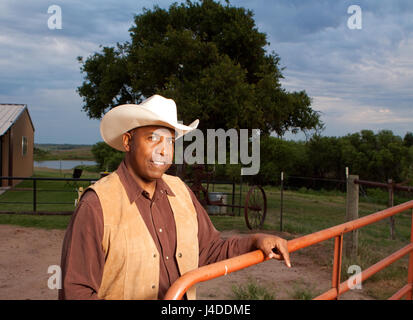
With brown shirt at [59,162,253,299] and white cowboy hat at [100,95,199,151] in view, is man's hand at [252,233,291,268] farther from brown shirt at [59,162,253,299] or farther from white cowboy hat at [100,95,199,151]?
white cowboy hat at [100,95,199,151]

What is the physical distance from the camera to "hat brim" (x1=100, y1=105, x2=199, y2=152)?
2.02m

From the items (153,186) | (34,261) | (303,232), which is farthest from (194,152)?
(153,186)

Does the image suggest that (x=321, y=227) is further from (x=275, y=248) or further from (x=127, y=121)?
(x=127, y=121)

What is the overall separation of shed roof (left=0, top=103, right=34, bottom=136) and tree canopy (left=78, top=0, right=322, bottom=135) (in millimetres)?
4355

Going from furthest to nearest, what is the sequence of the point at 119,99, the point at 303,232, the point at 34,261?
the point at 119,99 < the point at 303,232 < the point at 34,261

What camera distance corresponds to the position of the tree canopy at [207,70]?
490 inches

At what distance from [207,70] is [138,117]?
1096 centimetres

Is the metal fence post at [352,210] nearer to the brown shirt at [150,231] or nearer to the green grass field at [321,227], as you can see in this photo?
the green grass field at [321,227]

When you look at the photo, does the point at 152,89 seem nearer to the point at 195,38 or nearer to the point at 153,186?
the point at 195,38

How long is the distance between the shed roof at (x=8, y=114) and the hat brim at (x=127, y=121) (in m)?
16.3

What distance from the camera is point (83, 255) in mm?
1644

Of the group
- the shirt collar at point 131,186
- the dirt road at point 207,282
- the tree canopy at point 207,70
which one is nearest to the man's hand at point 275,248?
the shirt collar at point 131,186

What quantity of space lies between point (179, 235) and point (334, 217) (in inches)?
492

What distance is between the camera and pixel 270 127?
1496 cm
